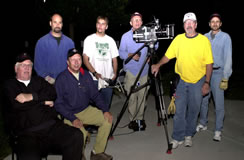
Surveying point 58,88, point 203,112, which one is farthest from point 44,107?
point 203,112

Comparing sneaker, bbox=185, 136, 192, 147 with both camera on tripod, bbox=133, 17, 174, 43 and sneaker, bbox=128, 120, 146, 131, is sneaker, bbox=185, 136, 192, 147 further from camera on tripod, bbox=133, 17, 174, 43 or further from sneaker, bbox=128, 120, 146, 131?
camera on tripod, bbox=133, 17, 174, 43

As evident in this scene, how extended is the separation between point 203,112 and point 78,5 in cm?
1052

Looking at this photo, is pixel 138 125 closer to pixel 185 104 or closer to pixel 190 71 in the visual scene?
pixel 185 104

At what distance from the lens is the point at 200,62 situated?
3.55m

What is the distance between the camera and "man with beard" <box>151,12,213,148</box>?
3494 mm

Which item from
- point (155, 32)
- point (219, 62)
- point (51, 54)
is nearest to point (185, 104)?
point (219, 62)

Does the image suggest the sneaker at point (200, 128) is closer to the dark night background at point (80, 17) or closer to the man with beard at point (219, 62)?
the man with beard at point (219, 62)

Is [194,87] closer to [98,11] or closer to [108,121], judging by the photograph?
[108,121]

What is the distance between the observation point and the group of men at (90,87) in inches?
115

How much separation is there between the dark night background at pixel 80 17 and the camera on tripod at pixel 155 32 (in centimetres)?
388

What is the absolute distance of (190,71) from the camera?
3.60 metres

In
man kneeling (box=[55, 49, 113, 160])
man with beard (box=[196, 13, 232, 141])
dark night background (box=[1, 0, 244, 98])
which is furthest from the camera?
dark night background (box=[1, 0, 244, 98])

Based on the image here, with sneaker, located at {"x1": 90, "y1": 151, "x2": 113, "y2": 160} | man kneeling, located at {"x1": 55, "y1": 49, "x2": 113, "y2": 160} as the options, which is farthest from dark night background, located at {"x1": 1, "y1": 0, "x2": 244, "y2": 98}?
sneaker, located at {"x1": 90, "y1": 151, "x2": 113, "y2": 160}

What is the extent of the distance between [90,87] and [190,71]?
1.51m
